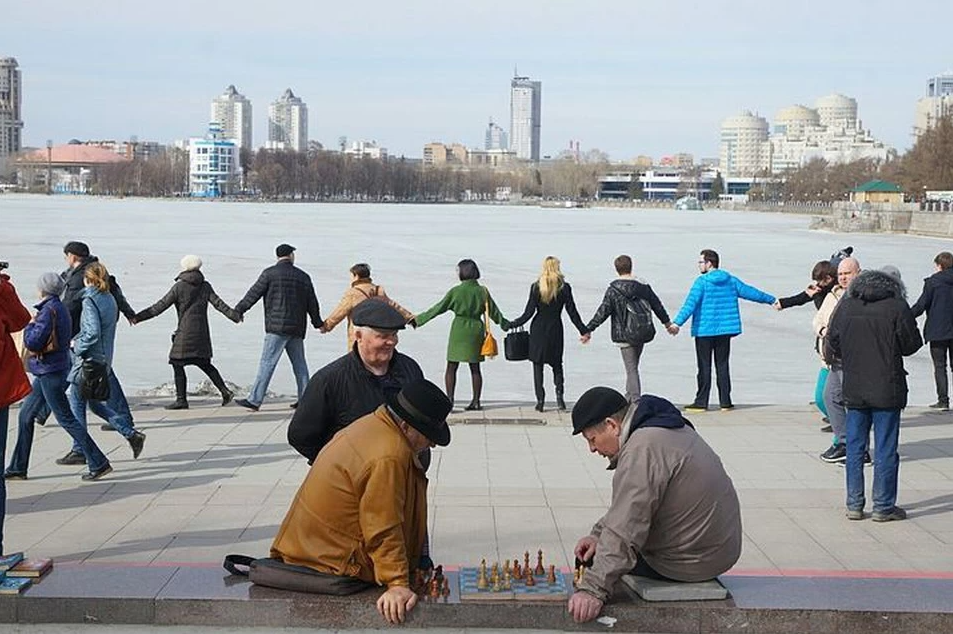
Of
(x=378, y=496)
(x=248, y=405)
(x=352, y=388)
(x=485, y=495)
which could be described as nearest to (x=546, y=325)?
(x=248, y=405)

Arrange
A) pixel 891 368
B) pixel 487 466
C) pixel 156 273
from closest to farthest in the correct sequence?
pixel 891 368, pixel 487 466, pixel 156 273

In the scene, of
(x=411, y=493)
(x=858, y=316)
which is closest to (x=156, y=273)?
(x=858, y=316)

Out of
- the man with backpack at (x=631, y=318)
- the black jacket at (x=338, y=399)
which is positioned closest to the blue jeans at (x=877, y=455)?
the black jacket at (x=338, y=399)

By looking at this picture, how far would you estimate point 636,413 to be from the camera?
207 inches

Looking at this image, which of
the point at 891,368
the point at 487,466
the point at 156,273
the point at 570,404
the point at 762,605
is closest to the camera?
the point at 762,605

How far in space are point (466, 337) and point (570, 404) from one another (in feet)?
5.21

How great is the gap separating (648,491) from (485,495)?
4179 mm

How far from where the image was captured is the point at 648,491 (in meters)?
5.17

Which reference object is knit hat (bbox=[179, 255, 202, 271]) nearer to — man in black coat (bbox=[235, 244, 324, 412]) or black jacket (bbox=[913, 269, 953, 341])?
man in black coat (bbox=[235, 244, 324, 412])

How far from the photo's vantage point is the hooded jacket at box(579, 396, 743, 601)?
17.0ft

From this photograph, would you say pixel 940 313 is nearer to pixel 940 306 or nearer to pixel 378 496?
pixel 940 306

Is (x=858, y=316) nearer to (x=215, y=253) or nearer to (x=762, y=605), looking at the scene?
(x=762, y=605)

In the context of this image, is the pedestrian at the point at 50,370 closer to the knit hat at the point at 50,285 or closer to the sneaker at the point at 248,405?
the knit hat at the point at 50,285

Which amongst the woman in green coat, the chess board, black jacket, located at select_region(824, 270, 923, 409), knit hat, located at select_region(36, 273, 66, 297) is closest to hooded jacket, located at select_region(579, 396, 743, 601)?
the chess board
